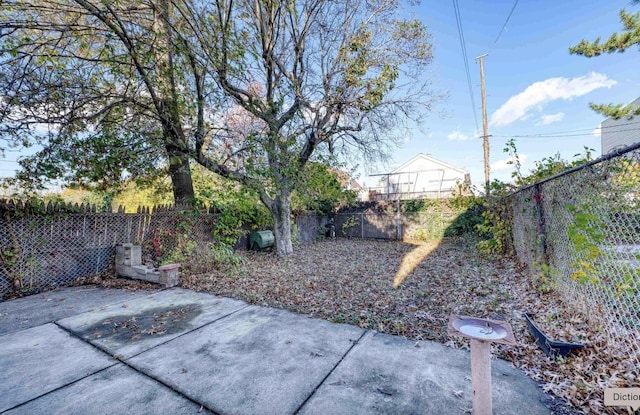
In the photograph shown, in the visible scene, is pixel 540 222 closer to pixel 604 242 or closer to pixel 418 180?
pixel 604 242

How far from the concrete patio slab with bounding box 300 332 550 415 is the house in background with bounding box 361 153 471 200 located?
45.9 feet

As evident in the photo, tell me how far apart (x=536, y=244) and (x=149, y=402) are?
209 inches

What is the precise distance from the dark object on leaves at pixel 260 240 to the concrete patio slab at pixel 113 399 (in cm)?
613

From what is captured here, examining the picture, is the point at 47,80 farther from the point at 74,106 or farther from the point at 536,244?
the point at 536,244

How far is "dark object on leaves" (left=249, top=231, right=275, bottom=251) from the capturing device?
8.29 metres

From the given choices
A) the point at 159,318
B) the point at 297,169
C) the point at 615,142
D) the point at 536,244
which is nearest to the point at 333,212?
the point at 297,169

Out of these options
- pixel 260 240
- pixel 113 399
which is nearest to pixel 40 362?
pixel 113 399

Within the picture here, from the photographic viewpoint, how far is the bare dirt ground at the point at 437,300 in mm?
1961

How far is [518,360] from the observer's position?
2289mm

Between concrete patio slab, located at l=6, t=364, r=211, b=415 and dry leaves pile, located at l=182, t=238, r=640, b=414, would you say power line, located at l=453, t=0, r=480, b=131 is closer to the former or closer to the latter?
dry leaves pile, located at l=182, t=238, r=640, b=414

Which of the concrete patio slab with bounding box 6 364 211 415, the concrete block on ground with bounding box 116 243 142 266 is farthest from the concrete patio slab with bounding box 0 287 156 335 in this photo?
the concrete patio slab with bounding box 6 364 211 415

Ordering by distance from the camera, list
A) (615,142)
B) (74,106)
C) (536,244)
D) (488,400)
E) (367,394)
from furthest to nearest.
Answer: (615,142) → (74,106) → (536,244) → (367,394) → (488,400)

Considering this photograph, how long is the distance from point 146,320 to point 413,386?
3.23 metres

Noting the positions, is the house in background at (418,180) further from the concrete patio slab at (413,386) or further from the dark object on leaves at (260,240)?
the concrete patio slab at (413,386)
